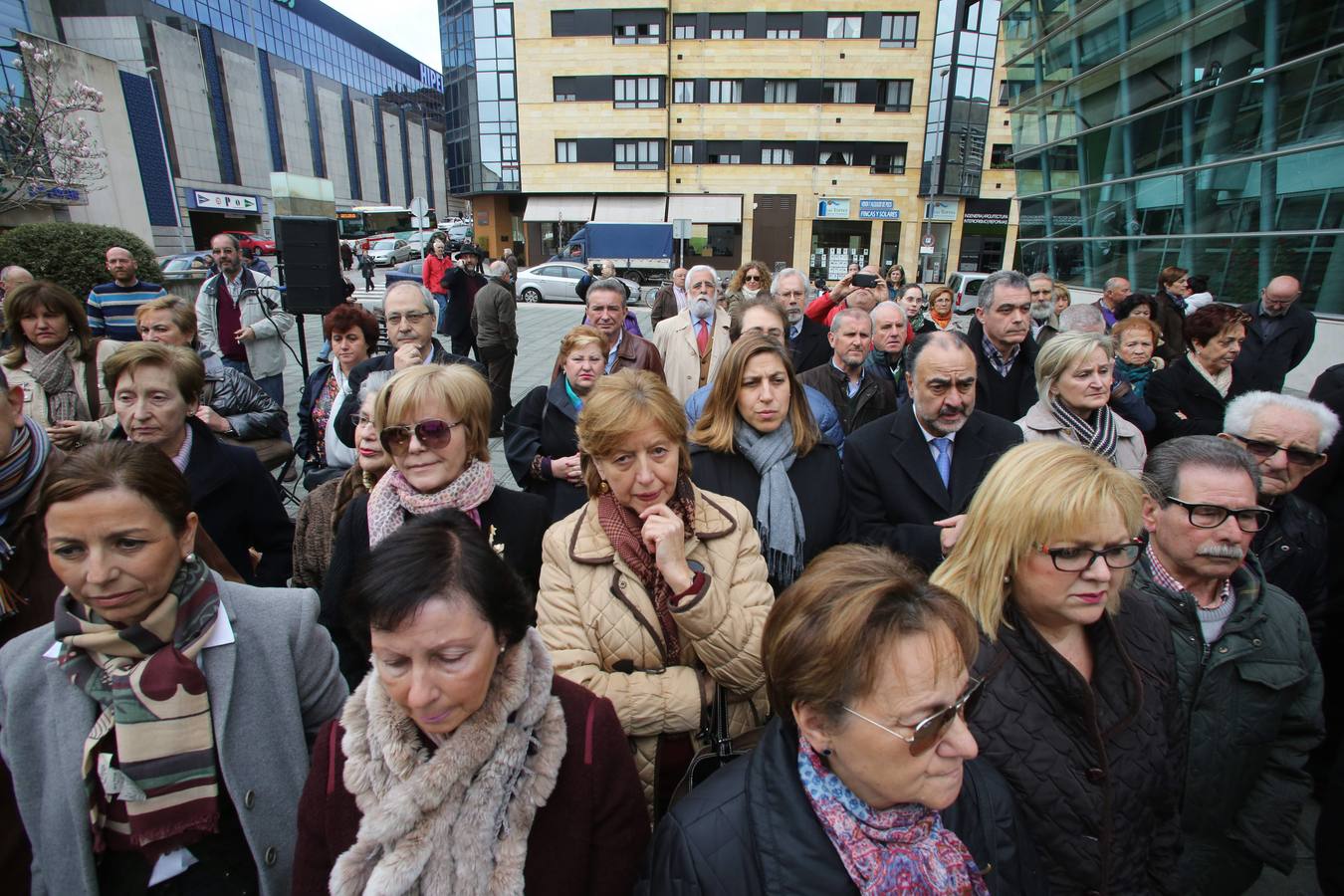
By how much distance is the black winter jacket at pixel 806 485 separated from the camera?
303cm

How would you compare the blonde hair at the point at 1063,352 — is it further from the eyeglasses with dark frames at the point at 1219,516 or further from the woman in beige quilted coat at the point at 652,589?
the woman in beige quilted coat at the point at 652,589

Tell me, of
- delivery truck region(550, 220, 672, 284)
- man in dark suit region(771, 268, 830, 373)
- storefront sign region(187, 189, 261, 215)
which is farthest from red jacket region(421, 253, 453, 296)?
storefront sign region(187, 189, 261, 215)

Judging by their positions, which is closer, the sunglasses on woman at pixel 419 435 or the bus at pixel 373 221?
the sunglasses on woman at pixel 419 435

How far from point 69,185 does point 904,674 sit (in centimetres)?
1946

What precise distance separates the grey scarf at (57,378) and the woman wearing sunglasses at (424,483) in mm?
2727

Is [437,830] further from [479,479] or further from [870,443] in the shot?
[870,443]

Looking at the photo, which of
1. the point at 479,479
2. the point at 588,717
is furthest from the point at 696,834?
the point at 479,479

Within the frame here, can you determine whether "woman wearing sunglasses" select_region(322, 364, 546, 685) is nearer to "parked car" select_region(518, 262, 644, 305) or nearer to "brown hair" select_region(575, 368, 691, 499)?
"brown hair" select_region(575, 368, 691, 499)

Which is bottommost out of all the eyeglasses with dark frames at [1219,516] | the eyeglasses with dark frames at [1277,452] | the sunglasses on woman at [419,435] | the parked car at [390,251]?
the eyeglasses with dark frames at [1219,516]

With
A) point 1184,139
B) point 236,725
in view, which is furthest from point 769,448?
point 1184,139

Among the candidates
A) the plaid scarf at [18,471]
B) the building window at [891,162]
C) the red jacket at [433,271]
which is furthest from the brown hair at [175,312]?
the building window at [891,162]

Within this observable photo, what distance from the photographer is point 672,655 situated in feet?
6.99

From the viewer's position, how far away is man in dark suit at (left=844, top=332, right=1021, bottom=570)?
309 cm

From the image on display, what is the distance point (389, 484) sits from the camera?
251 centimetres
